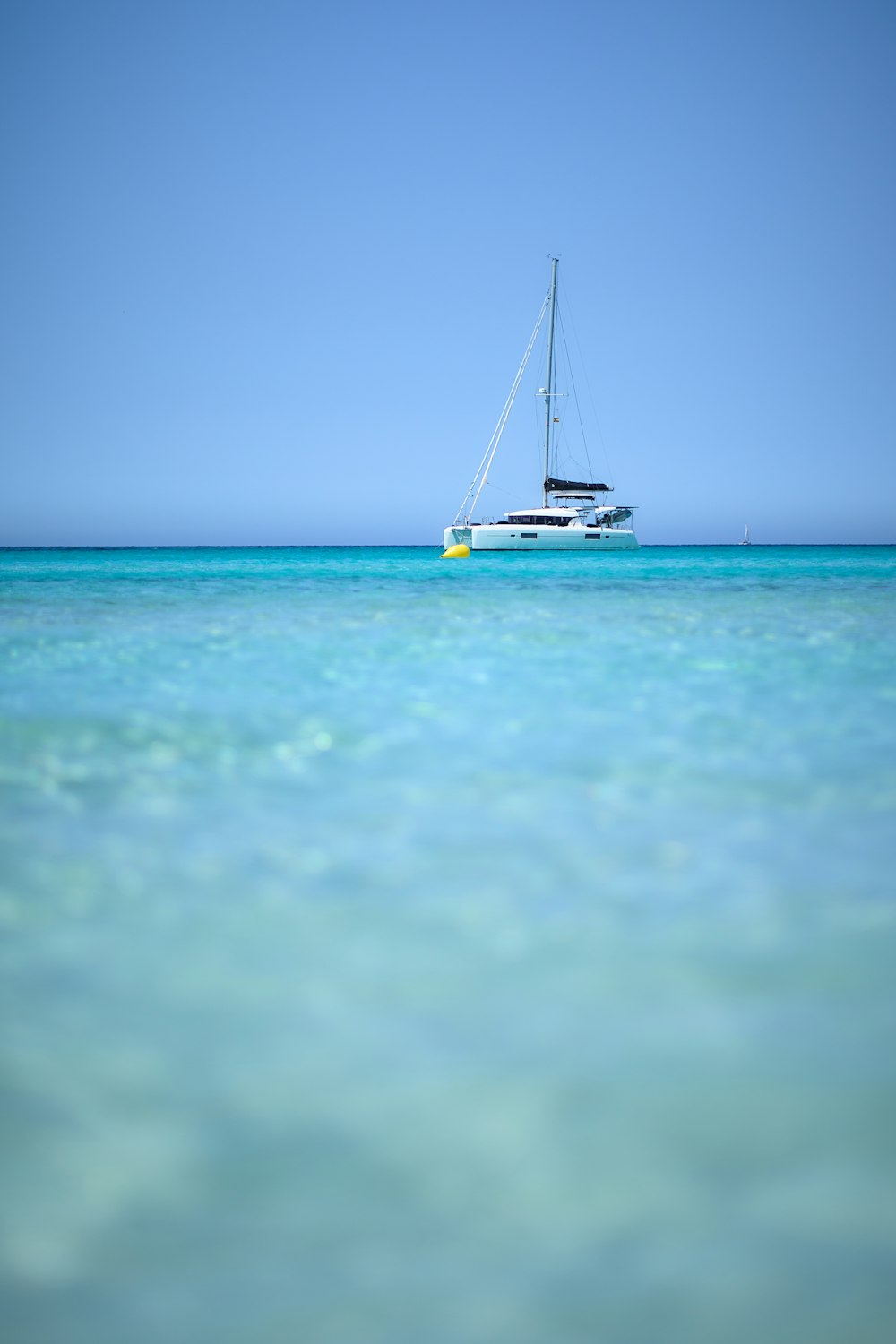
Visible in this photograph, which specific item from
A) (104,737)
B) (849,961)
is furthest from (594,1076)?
(104,737)

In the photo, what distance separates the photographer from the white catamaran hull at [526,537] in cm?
4831

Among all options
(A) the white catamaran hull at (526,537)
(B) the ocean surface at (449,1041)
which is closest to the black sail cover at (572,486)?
(A) the white catamaran hull at (526,537)

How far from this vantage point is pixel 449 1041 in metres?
2.00

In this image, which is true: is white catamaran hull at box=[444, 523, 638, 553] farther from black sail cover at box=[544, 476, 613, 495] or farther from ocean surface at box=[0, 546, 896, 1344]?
ocean surface at box=[0, 546, 896, 1344]

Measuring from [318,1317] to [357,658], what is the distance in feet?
25.0

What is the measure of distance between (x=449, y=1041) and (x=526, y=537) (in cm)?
4732

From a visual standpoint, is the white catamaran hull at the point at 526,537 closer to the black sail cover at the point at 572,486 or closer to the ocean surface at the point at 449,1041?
the black sail cover at the point at 572,486

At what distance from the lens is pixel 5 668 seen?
8.13m

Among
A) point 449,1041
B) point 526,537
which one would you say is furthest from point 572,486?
point 449,1041

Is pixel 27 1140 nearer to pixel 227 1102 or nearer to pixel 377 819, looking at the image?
pixel 227 1102

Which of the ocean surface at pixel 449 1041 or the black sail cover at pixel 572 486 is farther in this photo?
the black sail cover at pixel 572 486

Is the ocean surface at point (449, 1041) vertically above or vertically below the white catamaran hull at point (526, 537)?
below

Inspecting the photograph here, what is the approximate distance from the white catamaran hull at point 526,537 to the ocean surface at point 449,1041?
4390 centimetres

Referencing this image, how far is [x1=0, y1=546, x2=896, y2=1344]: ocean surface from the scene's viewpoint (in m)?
1.39
